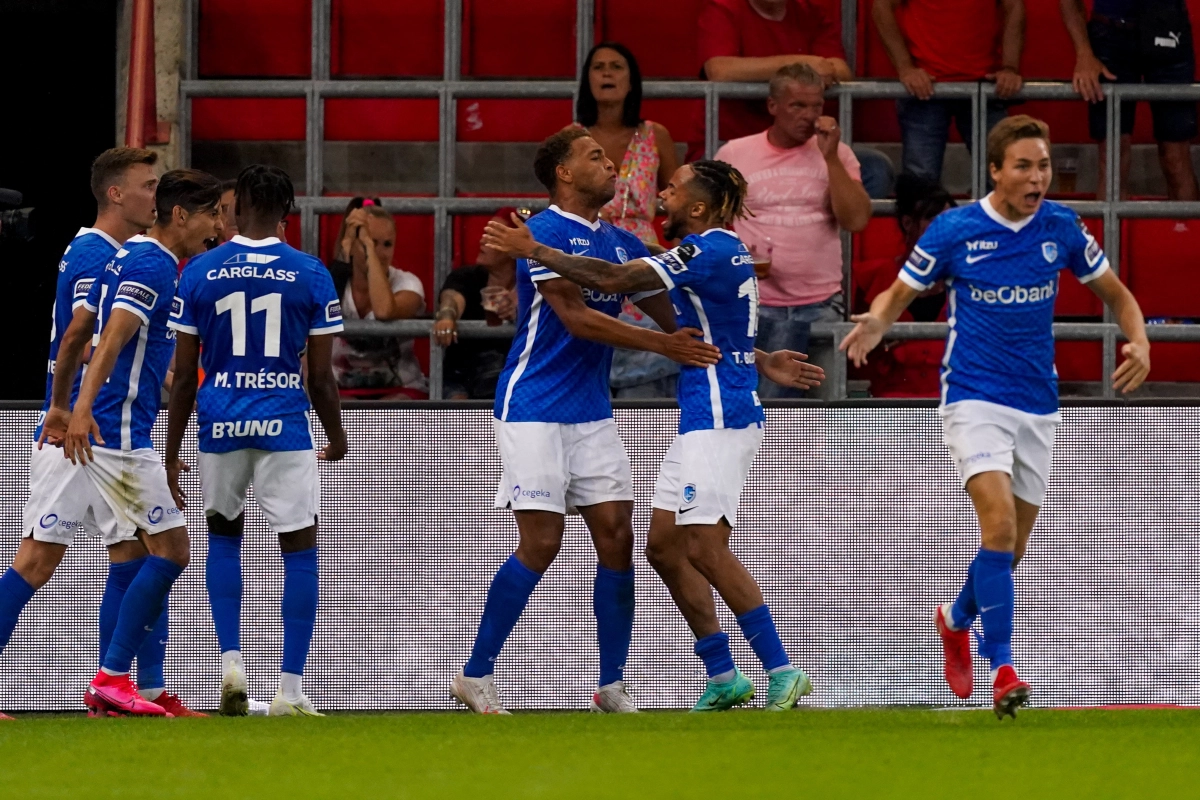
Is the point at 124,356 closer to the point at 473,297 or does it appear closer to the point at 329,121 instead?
the point at 473,297

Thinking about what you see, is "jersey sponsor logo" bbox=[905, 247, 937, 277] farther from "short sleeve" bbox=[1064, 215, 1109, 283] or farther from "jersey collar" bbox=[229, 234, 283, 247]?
"jersey collar" bbox=[229, 234, 283, 247]

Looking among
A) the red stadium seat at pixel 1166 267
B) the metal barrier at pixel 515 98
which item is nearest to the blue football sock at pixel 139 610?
the metal barrier at pixel 515 98

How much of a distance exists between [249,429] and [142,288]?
63cm

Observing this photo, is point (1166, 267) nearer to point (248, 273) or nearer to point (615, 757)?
point (248, 273)

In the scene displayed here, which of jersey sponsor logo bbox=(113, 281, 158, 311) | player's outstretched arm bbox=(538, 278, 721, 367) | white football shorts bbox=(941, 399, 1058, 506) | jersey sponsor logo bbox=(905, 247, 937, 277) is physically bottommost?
white football shorts bbox=(941, 399, 1058, 506)

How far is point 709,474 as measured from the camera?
22.2ft

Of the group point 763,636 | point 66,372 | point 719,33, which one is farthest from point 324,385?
point 719,33

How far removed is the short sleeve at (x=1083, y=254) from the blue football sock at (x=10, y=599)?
13.0 ft

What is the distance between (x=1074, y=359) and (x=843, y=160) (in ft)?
6.47

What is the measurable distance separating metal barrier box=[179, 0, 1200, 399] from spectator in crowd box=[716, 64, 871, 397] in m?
0.43

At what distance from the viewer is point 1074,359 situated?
10156mm

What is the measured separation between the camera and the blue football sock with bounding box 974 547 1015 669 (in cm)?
614

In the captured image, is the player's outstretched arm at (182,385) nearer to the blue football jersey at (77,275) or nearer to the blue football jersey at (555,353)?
the blue football jersey at (77,275)

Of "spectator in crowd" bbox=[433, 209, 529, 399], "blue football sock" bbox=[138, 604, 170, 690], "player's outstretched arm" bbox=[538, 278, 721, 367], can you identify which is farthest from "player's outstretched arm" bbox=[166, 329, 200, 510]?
"spectator in crowd" bbox=[433, 209, 529, 399]
